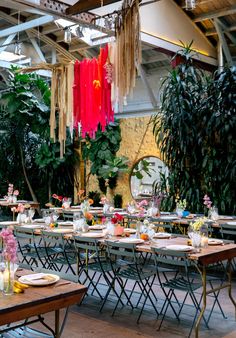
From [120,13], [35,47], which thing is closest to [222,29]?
[35,47]

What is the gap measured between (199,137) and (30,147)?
5.91m

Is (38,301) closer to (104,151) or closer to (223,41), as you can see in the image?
(104,151)

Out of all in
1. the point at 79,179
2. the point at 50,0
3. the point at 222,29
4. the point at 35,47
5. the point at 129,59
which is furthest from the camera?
the point at 79,179

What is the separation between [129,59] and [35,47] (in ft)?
23.4

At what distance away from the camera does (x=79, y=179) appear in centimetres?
1184

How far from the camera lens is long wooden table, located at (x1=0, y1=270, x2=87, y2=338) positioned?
7.75ft

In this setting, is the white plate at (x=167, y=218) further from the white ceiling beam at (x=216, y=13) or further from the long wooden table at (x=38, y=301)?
the white ceiling beam at (x=216, y=13)

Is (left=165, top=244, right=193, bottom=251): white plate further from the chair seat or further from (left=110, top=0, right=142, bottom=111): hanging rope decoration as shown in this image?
(left=110, top=0, right=142, bottom=111): hanging rope decoration

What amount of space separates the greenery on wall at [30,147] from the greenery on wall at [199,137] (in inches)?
160

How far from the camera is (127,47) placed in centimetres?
447

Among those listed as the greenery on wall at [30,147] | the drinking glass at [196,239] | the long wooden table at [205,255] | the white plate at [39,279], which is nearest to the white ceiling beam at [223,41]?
the greenery on wall at [30,147]

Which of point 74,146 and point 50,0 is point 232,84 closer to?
point 50,0

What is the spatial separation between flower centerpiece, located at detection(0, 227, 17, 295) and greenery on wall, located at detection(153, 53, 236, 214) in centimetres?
531

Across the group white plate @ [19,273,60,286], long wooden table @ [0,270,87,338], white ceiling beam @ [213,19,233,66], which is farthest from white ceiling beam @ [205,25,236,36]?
long wooden table @ [0,270,87,338]
